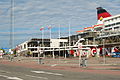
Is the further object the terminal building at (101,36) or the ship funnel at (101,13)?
the ship funnel at (101,13)

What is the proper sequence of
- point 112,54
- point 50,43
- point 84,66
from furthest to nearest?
point 50,43 < point 112,54 < point 84,66

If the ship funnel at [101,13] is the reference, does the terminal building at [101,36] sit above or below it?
below

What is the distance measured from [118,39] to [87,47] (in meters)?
17.4

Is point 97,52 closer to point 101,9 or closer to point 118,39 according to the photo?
point 118,39

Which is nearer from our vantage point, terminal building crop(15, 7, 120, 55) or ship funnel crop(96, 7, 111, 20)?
terminal building crop(15, 7, 120, 55)

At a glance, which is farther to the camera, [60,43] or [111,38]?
[60,43]

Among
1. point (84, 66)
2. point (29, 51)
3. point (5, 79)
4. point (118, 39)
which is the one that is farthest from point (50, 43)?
point (5, 79)

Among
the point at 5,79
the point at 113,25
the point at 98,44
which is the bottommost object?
the point at 5,79

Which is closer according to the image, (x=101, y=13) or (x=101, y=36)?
(x=101, y=36)

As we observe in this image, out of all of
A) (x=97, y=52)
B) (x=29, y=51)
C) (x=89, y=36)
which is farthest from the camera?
(x=29, y=51)

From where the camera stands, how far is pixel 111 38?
89.2 meters

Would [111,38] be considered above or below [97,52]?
above

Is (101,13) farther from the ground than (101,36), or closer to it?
farther from the ground

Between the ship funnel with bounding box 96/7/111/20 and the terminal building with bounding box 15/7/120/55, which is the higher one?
the ship funnel with bounding box 96/7/111/20
